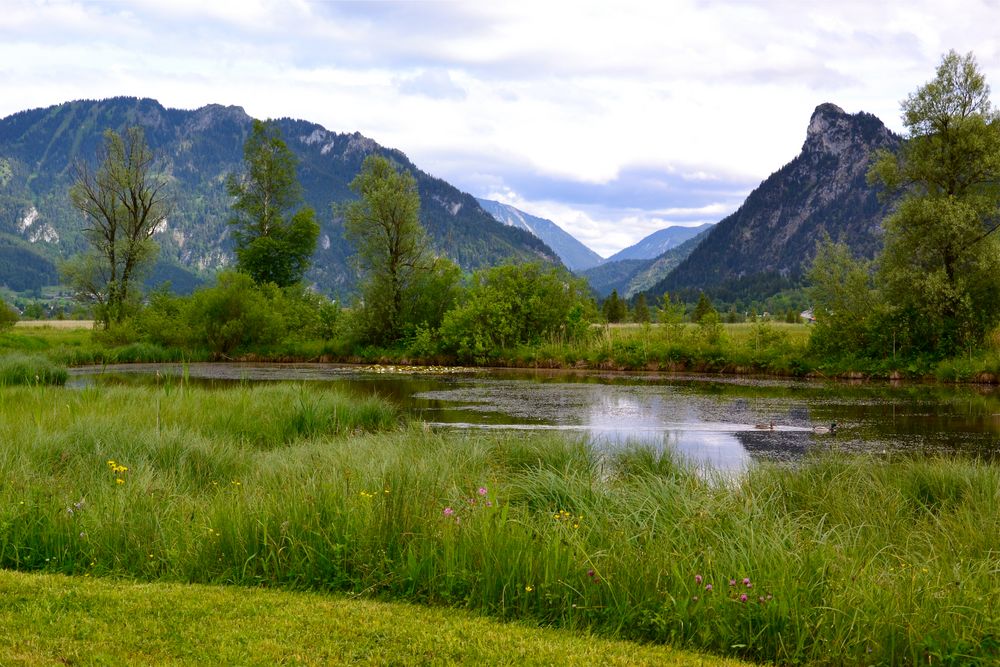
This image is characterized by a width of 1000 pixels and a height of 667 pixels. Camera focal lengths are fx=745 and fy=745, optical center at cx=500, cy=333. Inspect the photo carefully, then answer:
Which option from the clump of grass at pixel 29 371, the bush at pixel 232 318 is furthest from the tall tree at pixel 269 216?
the clump of grass at pixel 29 371

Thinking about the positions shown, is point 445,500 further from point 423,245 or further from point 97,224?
point 97,224

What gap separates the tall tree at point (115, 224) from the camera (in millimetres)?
46312

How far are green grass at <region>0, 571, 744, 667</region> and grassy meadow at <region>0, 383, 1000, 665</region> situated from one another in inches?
14.1

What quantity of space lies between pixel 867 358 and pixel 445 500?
26.9 meters

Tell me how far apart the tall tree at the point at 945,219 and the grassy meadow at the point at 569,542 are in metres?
21.5

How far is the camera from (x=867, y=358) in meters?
29.4

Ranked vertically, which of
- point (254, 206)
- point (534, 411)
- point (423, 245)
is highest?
point (254, 206)

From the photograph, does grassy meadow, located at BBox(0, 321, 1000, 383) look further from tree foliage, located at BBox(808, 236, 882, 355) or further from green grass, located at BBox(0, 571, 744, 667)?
green grass, located at BBox(0, 571, 744, 667)

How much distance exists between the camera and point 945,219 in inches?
1049

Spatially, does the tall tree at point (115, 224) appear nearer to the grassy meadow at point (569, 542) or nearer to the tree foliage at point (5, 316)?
the tree foliage at point (5, 316)

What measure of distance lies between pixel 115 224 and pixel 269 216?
39.6 feet

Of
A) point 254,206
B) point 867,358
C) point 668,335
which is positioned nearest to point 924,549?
point 867,358

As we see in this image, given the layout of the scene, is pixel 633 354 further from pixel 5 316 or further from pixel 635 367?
pixel 5 316

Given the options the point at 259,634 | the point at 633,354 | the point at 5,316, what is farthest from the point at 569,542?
the point at 5,316
